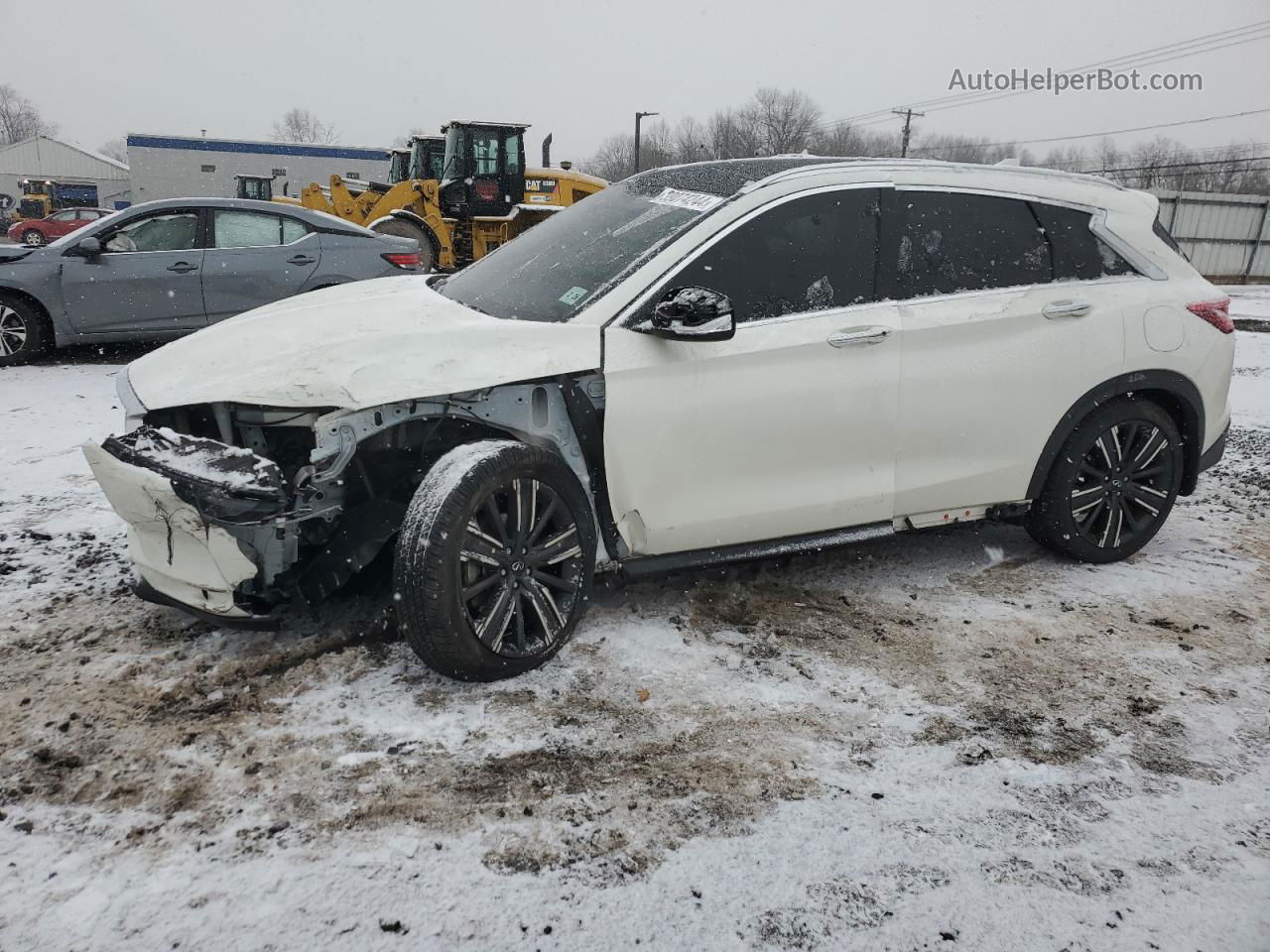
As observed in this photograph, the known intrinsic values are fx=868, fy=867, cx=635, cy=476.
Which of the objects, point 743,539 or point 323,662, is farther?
point 743,539

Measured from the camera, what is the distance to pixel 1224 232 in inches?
1077

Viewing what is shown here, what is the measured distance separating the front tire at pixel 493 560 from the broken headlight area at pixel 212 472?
0.42 metres

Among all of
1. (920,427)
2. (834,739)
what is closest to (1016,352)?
(920,427)

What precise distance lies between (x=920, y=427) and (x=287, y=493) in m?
2.38

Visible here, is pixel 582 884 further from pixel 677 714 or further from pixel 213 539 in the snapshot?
pixel 213 539

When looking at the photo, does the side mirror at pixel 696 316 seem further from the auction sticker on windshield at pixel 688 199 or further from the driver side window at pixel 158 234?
the driver side window at pixel 158 234

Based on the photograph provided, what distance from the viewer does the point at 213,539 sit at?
272cm

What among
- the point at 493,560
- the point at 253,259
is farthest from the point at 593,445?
the point at 253,259

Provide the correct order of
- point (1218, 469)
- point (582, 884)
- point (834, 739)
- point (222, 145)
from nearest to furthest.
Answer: point (582, 884) < point (834, 739) < point (1218, 469) < point (222, 145)

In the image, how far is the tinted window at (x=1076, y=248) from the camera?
3.80 meters

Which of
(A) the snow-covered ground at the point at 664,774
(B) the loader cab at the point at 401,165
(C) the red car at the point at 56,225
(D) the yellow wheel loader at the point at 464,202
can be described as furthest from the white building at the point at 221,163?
(A) the snow-covered ground at the point at 664,774

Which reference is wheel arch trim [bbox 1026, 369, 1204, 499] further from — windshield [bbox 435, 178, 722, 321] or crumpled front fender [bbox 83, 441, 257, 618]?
crumpled front fender [bbox 83, 441, 257, 618]

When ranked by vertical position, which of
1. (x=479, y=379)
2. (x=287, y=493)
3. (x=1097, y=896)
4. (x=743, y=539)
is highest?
(x=479, y=379)

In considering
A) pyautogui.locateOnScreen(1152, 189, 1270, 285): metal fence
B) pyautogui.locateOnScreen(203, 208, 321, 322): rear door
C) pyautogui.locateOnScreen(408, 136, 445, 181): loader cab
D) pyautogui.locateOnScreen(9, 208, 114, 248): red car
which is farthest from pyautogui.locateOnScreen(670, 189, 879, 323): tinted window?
pyautogui.locateOnScreen(9, 208, 114, 248): red car
